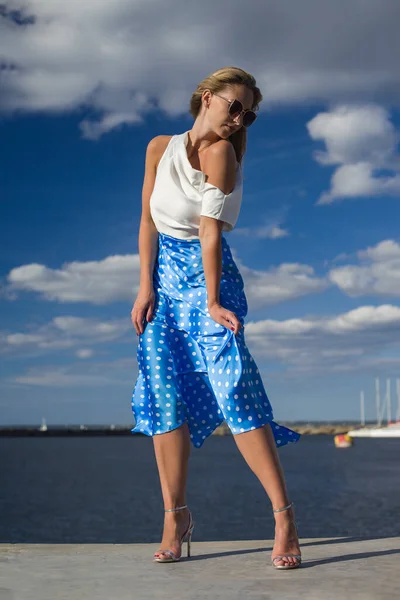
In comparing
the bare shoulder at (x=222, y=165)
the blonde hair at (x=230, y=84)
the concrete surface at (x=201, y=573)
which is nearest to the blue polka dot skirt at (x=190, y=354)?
the bare shoulder at (x=222, y=165)

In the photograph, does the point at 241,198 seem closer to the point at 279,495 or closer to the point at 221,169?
the point at 221,169

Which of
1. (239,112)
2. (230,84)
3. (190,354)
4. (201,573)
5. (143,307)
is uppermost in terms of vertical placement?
(230,84)

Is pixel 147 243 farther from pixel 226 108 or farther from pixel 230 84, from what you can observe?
pixel 230 84

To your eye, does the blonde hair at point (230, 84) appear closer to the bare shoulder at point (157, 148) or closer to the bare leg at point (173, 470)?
the bare shoulder at point (157, 148)

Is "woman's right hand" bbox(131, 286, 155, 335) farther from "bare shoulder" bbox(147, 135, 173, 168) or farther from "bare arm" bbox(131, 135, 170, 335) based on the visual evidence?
"bare shoulder" bbox(147, 135, 173, 168)

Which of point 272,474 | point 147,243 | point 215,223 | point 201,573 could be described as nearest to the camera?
point 201,573

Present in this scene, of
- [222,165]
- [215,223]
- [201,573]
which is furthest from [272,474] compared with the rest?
[222,165]

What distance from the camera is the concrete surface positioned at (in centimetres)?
317

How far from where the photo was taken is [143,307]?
415 centimetres

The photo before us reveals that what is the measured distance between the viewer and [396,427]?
472ft

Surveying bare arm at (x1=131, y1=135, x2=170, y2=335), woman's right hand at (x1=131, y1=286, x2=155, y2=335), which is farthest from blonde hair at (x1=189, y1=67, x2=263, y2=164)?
woman's right hand at (x1=131, y1=286, x2=155, y2=335)

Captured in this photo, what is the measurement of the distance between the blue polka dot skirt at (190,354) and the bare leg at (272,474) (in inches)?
2.5

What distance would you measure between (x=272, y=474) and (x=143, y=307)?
3.41ft

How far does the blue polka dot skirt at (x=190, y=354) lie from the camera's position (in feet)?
12.7
